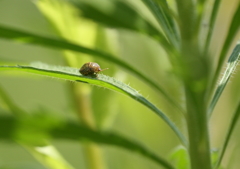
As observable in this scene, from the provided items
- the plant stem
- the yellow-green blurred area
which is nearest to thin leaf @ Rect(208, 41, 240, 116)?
the plant stem

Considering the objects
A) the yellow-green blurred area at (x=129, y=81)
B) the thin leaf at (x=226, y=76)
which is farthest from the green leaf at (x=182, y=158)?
the thin leaf at (x=226, y=76)

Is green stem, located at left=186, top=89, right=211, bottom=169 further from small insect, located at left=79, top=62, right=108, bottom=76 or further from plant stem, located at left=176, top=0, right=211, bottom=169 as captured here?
small insect, located at left=79, top=62, right=108, bottom=76

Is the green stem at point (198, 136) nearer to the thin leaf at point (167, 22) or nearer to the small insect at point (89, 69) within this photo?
the thin leaf at point (167, 22)

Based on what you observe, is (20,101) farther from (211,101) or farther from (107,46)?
(211,101)

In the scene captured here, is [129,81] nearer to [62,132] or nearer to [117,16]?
[117,16]

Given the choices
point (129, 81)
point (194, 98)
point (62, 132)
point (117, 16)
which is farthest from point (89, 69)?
point (129, 81)

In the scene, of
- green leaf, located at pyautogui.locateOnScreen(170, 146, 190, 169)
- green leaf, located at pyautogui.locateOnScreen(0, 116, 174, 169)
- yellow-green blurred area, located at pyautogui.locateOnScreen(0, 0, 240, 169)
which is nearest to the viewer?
green leaf, located at pyautogui.locateOnScreen(0, 116, 174, 169)

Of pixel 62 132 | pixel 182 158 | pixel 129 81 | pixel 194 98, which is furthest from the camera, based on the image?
pixel 129 81

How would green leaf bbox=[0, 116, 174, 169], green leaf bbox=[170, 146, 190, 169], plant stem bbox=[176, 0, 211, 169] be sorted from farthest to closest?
green leaf bbox=[170, 146, 190, 169] → plant stem bbox=[176, 0, 211, 169] → green leaf bbox=[0, 116, 174, 169]

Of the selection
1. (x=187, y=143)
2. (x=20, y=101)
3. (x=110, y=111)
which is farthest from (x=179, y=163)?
(x=20, y=101)

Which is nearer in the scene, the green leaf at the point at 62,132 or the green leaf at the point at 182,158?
the green leaf at the point at 62,132
